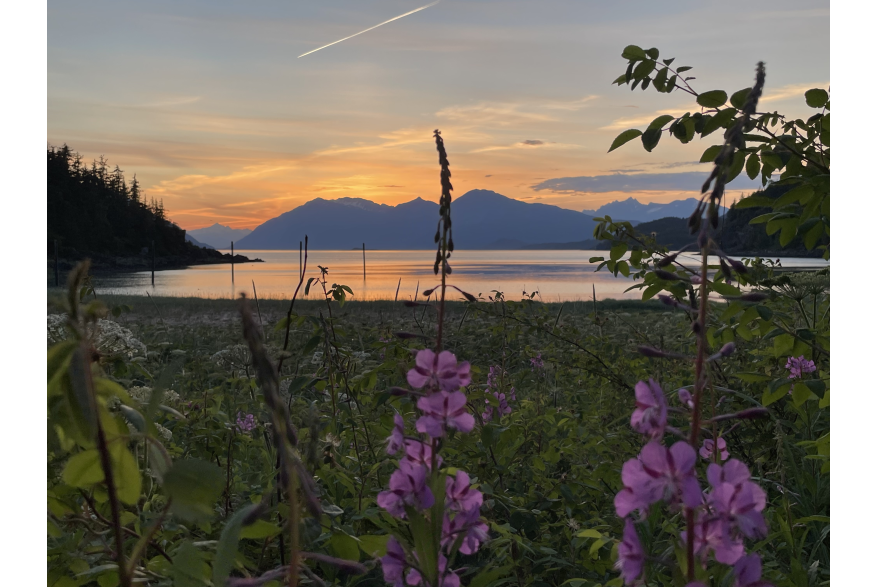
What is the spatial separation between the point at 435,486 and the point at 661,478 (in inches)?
15.2

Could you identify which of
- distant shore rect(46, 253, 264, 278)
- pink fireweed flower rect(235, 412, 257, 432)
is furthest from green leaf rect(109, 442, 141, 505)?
distant shore rect(46, 253, 264, 278)

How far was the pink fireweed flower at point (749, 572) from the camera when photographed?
94cm

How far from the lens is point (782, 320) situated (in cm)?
235

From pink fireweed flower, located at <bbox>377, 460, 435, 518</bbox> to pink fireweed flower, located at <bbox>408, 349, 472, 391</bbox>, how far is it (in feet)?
0.56

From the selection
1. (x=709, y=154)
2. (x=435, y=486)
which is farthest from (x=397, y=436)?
(x=709, y=154)

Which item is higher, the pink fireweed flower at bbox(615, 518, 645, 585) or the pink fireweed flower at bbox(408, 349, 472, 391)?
the pink fireweed flower at bbox(408, 349, 472, 391)

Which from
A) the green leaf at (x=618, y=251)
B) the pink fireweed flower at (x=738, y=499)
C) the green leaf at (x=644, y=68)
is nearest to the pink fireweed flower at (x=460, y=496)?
the pink fireweed flower at (x=738, y=499)

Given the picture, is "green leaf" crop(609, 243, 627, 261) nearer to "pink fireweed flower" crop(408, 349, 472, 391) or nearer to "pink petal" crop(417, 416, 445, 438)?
"pink fireweed flower" crop(408, 349, 472, 391)

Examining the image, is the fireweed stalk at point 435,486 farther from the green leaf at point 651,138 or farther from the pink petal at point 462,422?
the green leaf at point 651,138

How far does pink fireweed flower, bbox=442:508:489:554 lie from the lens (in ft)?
3.56

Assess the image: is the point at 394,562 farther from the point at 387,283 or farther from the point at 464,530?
the point at 387,283
